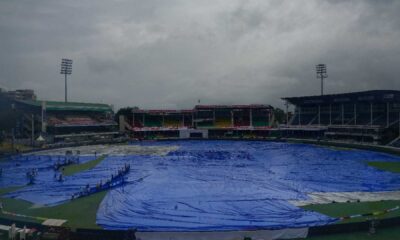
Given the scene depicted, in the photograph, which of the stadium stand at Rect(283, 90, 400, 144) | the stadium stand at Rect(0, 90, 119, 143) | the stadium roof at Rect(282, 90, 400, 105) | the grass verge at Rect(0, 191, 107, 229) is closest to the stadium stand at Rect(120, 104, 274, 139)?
the stadium stand at Rect(0, 90, 119, 143)

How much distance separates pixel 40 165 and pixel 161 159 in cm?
1574

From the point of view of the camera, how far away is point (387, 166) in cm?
4125

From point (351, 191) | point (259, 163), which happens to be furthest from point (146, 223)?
point (259, 163)

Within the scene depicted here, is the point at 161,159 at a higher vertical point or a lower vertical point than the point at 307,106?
lower

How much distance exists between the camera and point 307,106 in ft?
288

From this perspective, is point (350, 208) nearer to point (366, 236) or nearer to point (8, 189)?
point (366, 236)

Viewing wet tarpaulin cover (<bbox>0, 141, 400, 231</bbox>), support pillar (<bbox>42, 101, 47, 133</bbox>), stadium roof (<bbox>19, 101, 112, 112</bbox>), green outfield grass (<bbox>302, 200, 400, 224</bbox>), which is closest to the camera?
wet tarpaulin cover (<bbox>0, 141, 400, 231</bbox>)

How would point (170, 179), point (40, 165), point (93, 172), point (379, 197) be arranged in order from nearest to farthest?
1. point (379, 197)
2. point (170, 179)
3. point (93, 172)
4. point (40, 165)

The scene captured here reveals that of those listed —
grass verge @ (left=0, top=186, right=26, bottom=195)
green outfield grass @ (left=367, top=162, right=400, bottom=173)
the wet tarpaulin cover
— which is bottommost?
grass verge @ (left=0, top=186, right=26, bottom=195)

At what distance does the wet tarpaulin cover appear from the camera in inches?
817

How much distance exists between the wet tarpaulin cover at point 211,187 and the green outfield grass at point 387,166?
1178mm

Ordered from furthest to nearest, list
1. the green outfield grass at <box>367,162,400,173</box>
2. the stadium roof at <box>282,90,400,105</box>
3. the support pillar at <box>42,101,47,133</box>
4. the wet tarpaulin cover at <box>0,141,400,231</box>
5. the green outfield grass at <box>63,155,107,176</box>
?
the support pillar at <box>42,101,47,133</box> → the stadium roof at <box>282,90,400,105</box> → the green outfield grass at <box>367,162,400,173</box> → the green outfield grass at <box>63,155,107,176</box> → the wet tarpaulin cover at <box>0,141,400,231</box>

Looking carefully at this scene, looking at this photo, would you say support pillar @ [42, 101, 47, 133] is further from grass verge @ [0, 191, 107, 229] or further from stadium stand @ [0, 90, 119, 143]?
grass verge @ [0, 191, 107, 229]

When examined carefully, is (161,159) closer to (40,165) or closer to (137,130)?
(40,165)
